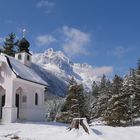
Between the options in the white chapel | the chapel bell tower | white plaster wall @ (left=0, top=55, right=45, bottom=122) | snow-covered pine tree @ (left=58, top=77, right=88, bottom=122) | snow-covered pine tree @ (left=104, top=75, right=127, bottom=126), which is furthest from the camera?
snow-covered pine tree @ (left=58, top=77, right=88, bottom=122)

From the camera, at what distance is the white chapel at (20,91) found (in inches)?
1228

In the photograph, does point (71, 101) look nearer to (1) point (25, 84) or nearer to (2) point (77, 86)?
(2) point (77, 86)

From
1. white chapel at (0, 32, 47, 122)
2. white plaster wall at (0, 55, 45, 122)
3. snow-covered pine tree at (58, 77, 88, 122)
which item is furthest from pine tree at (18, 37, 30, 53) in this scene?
snow-covered pine tree at (58, 77, 88, 122)

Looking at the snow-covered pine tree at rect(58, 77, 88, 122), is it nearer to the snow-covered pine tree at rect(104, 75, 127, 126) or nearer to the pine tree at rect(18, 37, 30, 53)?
the snow-covered pine tree at rect(104, 75, 127, 126)

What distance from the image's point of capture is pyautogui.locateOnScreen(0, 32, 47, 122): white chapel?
31188 millimetres

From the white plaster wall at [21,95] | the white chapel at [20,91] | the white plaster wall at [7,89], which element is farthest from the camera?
the white chapel at [20,91]

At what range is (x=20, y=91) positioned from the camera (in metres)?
34.5

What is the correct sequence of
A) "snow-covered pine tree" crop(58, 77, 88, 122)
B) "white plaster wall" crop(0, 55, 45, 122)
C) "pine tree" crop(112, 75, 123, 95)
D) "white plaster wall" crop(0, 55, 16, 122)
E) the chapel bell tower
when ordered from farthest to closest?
1. "pine tree" crop(112, 75, 123, 95)
2. "snow-covered pine tree" crop(58, 77, 88, 122)
3. the chapel bell tower
4. "white plaster wall" crop(0, 55, 45, 122)
5. "white plaster wall" crop(0, 55, 16, 122)

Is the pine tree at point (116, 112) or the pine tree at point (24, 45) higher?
the pine tree at point (24, 45)

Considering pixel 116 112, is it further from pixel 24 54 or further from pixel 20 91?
pixel 20 91

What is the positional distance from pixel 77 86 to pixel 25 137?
108 ft

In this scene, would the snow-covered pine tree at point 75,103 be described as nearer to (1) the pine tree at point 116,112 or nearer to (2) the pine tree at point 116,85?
(1) the pine tree at point 116,112

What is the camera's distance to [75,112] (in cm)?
5231

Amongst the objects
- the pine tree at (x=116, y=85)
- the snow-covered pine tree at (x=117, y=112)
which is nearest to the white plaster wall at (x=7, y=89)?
the snow-covered pine tree at (x=117, y=112)
